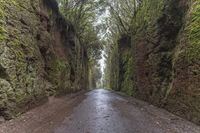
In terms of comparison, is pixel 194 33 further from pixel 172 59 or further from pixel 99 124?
pixel 99 124

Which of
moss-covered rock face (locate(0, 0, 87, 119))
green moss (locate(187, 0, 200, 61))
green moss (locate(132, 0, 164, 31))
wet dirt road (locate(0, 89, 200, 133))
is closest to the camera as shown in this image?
wet dirt road (locate(0, 89, 200, 133))

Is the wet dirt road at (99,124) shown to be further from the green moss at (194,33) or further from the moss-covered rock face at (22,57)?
the green moss at (194,33)

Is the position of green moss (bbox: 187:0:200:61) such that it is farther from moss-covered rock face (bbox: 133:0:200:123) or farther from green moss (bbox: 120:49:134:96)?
green moss (bbox: 120:49:134:96)

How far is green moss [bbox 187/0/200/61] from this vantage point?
359 inches

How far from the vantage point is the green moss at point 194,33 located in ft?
29.9

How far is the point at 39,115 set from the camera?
9.91 meters

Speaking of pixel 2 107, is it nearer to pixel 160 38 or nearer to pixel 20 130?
pixel 20 130

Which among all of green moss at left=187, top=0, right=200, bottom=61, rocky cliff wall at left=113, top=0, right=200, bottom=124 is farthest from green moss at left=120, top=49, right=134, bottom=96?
green moss at left=187, top=0, right=200, bottom=61

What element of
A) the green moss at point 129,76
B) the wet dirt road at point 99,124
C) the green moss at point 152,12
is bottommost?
the wet dirt road at point 99,124

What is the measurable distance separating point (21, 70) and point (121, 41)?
22.0 metres

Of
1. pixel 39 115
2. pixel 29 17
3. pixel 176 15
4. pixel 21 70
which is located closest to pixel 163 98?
pixel 176 15

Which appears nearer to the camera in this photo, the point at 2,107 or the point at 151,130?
the point at 151,130

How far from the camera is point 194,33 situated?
955 cm

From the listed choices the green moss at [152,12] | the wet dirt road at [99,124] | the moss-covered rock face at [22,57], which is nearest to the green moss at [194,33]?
the wet dirt road at [99,124]
